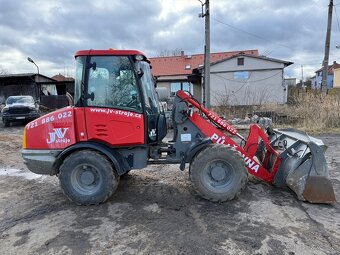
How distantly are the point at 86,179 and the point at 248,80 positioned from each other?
20939 millimetres

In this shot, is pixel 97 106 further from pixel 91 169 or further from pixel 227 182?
pixel 227 182

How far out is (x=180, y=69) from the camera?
32.9m

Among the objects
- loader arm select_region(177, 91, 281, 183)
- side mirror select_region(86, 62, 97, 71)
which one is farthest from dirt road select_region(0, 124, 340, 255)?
side mirror select_region(86, 62, 97, 71)

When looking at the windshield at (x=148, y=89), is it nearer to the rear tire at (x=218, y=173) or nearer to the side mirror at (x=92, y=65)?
the side mirror at (x=92, y=65)

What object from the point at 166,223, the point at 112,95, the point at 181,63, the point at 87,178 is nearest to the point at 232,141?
the point at 166,223

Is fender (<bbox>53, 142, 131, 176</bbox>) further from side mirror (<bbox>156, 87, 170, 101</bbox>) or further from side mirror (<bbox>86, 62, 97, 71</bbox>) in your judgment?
side mirror (<bbox>156, 87, 170, 101</bbox>)

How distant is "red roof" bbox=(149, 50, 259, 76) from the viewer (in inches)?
1270

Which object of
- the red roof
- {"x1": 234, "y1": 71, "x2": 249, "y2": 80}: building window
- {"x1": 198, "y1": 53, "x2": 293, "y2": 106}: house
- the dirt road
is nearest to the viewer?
the dirt road

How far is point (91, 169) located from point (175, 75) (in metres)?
27.9

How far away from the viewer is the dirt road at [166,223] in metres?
3.43

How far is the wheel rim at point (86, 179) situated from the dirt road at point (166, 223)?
0.28m

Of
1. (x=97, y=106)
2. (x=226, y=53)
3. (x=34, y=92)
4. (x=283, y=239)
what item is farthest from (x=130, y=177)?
(x=226, y=53)

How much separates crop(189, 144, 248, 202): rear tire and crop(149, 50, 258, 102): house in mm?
25003

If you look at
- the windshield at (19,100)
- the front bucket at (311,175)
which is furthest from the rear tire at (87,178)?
the windshield at (19,100)
